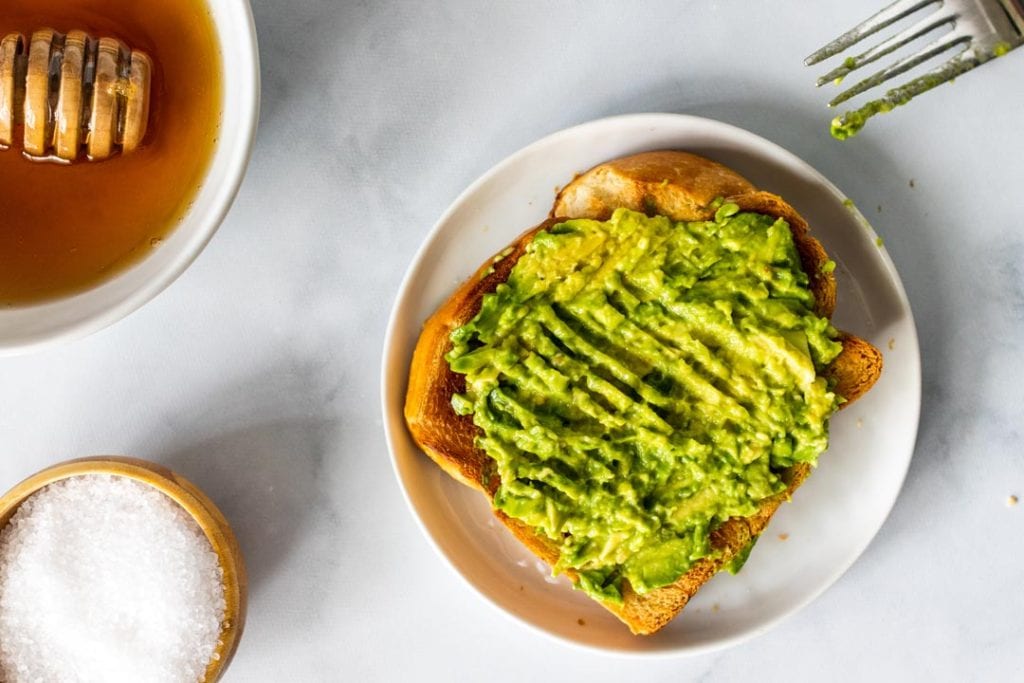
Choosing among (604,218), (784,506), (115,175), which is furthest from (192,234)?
(784,506)

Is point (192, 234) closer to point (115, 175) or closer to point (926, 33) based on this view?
point (115, 175)

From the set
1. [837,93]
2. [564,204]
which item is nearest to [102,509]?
[564,204]

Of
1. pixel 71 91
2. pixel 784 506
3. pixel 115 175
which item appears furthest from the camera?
pixel 784 506

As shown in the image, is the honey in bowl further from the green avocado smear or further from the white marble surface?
the green avocado smear

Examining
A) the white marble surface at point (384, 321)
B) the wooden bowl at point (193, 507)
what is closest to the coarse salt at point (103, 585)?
the wooden bowl at point (193, 507)

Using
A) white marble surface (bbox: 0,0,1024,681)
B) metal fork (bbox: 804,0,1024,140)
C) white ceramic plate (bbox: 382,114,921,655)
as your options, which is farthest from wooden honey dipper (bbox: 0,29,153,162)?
metal fork (bbox: 804,0,1024,140)

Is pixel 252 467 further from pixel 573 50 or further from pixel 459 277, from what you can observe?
pixel 573 50
